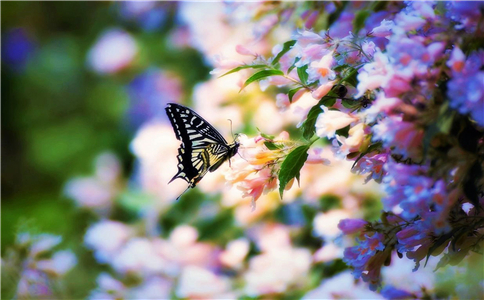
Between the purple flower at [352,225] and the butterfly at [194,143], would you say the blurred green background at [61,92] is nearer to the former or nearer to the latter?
the butterfly at [194,143]

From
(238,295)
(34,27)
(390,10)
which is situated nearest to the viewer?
(390,10)

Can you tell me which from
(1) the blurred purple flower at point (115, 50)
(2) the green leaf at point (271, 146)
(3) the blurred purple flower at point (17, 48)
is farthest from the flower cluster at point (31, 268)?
(3) the blurred purple flower at point (17, 48)

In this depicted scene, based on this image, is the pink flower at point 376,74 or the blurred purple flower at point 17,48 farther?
the blurred purple flower at point 17,48

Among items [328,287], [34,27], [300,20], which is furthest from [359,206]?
[34,27]

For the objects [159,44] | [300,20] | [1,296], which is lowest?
[1,296]

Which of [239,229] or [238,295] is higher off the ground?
[239,229]

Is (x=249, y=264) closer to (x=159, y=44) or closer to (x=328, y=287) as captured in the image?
(x=328, y=287)

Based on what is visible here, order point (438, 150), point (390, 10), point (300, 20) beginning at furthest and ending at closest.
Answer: point (300, 20) → point (390, 10) → point (438, 150)
